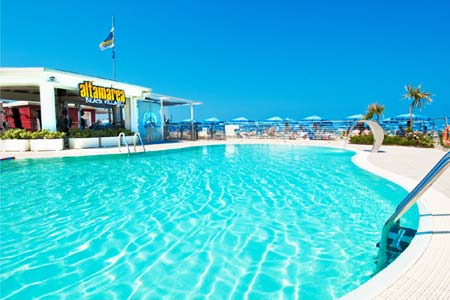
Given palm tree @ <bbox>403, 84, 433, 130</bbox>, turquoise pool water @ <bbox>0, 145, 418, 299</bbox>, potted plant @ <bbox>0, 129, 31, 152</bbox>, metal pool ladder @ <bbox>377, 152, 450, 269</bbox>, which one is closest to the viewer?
metal pool ladder @ <bbox>377, 152, 450, 269</bbox>

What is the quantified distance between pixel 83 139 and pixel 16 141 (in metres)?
2.66

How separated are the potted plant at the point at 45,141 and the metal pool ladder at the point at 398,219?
13125 millimetres

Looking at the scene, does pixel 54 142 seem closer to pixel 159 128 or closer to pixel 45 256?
pixel 159 128

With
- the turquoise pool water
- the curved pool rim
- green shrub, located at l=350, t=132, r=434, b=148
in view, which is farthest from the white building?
the curved pool rim

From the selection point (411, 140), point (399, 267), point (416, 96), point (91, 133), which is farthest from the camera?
point (416, 96)

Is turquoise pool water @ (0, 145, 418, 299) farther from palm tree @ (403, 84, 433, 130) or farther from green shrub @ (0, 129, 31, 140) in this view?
palm tree @ (403, 84, 433, 130)

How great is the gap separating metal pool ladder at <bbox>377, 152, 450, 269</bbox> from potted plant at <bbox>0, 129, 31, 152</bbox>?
45.9 ft

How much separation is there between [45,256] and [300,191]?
15.0 feet

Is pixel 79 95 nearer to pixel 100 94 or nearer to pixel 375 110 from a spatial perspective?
pixel 100 94

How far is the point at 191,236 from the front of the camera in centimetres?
340

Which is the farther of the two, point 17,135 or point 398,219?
point 17,135

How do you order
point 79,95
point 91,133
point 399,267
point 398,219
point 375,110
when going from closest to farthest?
point 399,267 → point 398,219 → point 91,133 → point 79,95 → point 375,110

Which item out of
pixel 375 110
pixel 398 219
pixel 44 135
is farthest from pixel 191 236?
pixel 375 110

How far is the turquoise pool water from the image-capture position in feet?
7.93
